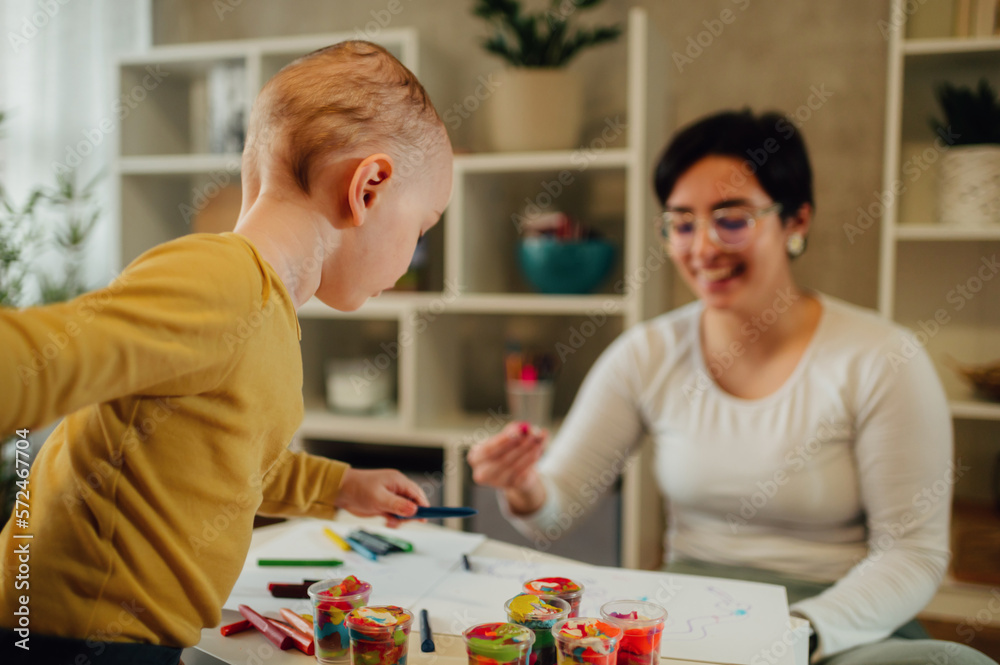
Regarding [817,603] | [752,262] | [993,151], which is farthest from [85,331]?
[993,151]

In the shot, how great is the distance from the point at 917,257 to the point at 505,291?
4.13 ft

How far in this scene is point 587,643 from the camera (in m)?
0.69

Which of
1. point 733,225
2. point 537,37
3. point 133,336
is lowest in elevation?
point 133,336

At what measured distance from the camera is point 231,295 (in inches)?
23.8

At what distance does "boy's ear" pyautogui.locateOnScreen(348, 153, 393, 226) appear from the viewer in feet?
2.41

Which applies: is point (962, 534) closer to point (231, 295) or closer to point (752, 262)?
point (752, 262)

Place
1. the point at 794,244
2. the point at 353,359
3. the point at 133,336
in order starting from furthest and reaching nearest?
the point at 353,359
the point at 794,244
the point at 133,336

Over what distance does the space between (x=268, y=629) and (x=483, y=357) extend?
1862 mm

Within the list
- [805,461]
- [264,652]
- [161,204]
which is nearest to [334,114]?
[264,652]

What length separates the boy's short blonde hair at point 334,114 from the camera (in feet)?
2.46

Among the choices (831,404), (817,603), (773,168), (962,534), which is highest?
(773,168)

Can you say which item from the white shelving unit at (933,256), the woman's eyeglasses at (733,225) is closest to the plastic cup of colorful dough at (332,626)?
the woman's eyeglasses at (733,225)

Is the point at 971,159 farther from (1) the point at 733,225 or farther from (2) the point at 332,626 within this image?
(2) the point at 332,626

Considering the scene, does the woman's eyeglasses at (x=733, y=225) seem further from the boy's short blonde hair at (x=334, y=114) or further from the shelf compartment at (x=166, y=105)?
the shelf compartment at (x=166, y=105)
